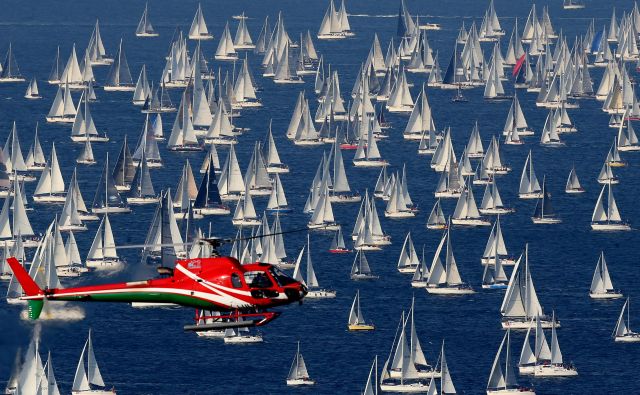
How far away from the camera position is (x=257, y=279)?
110 m

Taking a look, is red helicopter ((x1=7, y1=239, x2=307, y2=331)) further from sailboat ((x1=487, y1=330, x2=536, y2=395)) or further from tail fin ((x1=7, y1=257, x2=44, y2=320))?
sailboat ((x1=487, y1=330, x2=536, y2=395))

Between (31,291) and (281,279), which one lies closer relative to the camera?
(281,279)

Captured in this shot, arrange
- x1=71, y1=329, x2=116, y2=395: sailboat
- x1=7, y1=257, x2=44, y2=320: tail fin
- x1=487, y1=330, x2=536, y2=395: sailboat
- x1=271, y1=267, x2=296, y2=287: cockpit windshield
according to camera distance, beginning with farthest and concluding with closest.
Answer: x1=487, y1=330, x2=536, y2=395: sailboat
x1=71, y1=329, x2=116, y2=395: sailboat
x1=7, y1=257, x2=44, y2=320: tail fin
x1=271, y1=267, x2=296, y2=287: cockpit windshield

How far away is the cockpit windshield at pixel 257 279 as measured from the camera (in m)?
110

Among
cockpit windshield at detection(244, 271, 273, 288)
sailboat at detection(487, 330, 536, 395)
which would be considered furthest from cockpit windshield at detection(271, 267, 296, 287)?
sailboat at detection(487, 330, 536, 395)

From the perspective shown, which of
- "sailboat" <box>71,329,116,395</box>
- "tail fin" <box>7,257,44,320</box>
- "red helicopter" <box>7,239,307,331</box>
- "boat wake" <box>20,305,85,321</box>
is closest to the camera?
"red helicopter" <box>7,239,307,331</box>

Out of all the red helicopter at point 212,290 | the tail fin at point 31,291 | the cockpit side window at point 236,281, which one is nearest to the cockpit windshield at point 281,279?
the red helicopter at point 212,290

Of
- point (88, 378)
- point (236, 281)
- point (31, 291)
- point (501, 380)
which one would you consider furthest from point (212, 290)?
point (501, 380)

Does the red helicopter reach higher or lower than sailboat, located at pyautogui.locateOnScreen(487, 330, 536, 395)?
lower

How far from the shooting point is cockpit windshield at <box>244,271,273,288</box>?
360 ft

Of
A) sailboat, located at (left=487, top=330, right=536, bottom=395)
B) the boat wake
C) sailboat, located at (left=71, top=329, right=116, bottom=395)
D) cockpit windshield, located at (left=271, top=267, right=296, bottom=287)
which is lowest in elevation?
the boat wake

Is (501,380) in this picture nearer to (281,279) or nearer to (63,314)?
(281,279)

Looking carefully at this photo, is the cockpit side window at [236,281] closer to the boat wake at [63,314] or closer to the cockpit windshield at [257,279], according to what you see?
the cockpit windshield at [257,279]

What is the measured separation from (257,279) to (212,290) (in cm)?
226
